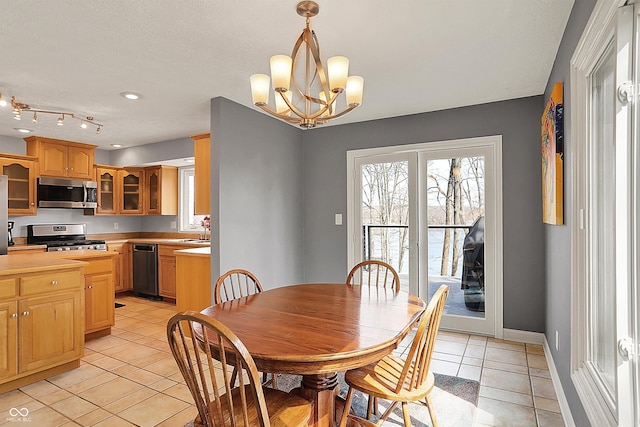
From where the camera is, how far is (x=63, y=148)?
16.7 feet

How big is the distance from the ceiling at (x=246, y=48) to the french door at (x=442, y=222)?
23.6 inches

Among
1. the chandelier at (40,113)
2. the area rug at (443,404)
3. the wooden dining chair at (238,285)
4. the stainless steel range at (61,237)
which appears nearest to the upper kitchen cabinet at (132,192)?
the stainless steel range at (61,237)

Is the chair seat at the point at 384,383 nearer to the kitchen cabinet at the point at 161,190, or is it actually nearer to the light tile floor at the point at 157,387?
the light tile floor at the point at 157,387

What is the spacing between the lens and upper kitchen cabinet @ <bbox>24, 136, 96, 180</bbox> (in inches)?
192

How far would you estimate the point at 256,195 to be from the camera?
381cm

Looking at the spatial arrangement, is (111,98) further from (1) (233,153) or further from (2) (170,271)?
(2) (170,271)

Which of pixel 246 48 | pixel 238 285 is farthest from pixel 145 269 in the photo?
pixel 246 48

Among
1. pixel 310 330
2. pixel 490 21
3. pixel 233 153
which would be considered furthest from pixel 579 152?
pixel 233 153

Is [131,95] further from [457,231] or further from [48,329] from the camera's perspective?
[457,231]

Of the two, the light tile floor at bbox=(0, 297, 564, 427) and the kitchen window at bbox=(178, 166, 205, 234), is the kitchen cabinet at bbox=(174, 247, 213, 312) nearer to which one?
the light tile floor at bbox=(0, 297, 564, 427)

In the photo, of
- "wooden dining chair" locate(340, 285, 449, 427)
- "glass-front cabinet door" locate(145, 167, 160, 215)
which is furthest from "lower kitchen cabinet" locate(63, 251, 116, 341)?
"wooden dining chair" locate(340, 285, 449, 427)

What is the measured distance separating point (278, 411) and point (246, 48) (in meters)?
2.18

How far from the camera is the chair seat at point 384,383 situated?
66.2 inches

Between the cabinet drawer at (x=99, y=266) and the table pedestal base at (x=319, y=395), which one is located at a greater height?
the cabinet drawer at (x=99, y=266)
